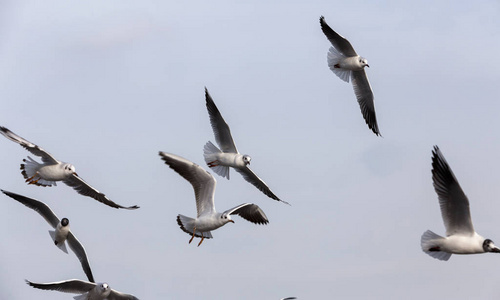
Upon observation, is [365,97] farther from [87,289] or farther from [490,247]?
[87,289]

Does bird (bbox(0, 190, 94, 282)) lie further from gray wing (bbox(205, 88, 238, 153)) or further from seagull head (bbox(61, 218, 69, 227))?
gray wing (bbox(205, 88, 238, 153))

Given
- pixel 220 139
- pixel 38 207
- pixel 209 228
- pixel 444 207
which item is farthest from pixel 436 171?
pixel 38 207

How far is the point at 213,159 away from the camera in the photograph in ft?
64.7

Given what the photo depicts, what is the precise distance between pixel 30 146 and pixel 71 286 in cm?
273

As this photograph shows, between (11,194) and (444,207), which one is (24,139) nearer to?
(11,194)

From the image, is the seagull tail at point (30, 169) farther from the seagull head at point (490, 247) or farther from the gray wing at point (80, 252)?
the seagull head at point (490, 247)

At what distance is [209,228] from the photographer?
17.4 metres

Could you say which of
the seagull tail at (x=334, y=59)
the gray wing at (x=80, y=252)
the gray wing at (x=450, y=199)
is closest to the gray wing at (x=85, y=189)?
the gray wing at (x=80, y=252)

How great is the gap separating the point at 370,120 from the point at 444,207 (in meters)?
6.85

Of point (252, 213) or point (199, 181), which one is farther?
point (252, 213)

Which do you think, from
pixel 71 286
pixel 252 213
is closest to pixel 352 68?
pixel 252 213

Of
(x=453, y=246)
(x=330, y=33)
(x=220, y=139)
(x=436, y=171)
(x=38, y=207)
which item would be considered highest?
(x=330, y=33)

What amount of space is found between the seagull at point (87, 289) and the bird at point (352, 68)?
654 cm

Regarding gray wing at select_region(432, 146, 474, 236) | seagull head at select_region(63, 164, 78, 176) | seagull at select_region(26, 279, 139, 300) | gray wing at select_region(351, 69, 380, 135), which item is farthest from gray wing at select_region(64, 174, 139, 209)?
gray wing at select_region(432, 146, 474, 236)
